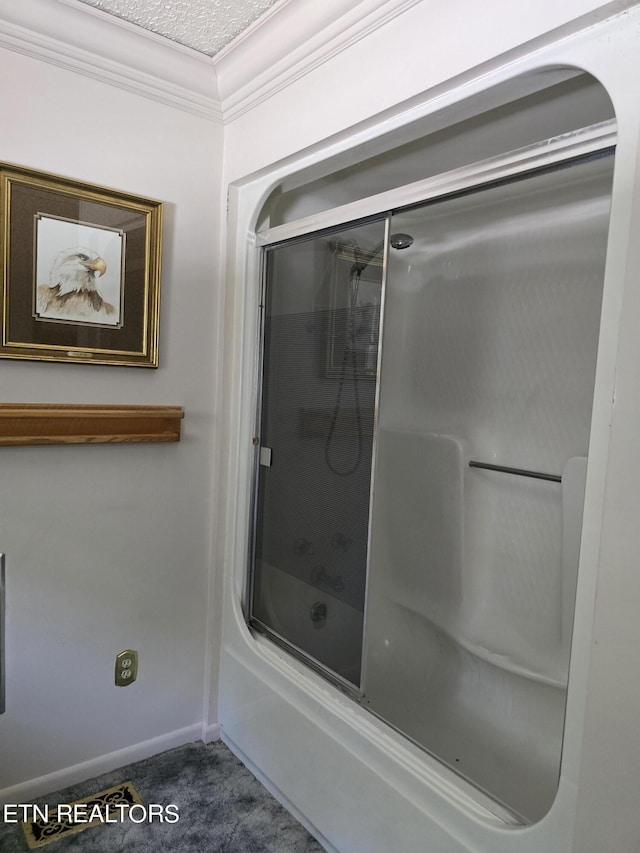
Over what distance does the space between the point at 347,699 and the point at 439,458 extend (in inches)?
34.0

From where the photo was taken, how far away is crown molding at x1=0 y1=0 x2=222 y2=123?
59.2 inches

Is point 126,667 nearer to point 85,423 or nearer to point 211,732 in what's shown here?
point 211,732

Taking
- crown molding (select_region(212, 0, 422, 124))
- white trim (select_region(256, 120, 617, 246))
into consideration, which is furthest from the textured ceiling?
white trim (select_region(256, 120, 617, 246))

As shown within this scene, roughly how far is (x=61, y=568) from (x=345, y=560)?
0.88m

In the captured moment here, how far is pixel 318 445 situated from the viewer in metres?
1.78

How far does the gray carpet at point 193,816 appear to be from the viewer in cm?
158

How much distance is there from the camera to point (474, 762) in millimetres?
1576

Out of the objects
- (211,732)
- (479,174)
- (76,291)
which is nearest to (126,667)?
(211,732)

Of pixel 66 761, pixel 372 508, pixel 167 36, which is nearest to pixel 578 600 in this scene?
pixel 372 508

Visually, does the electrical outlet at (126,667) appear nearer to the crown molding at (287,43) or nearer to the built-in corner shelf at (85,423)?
the built-in corner shelf at (85,423)

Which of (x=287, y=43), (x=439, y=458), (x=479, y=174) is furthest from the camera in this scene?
(x=439, y=458)

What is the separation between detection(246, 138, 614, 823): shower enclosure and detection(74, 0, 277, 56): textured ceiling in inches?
22.7

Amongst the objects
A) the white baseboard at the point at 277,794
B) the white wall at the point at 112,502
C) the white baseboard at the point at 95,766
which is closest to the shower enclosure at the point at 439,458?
the white wall at the point at 112,502

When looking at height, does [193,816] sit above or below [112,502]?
below
